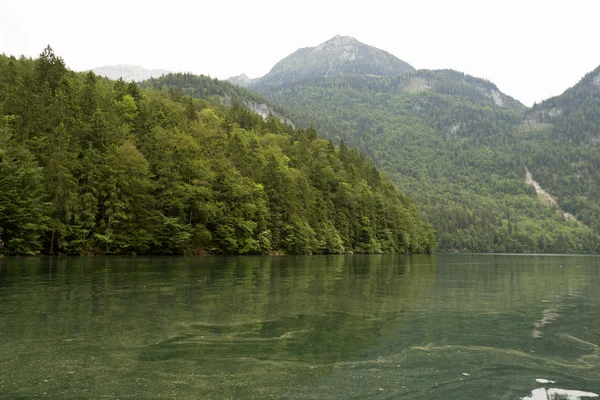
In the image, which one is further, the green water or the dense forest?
the dense forest

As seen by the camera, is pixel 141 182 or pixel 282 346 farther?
pixel 141 182

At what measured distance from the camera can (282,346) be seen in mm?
11453

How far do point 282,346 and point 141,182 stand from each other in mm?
56751

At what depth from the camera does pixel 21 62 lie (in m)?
81.9

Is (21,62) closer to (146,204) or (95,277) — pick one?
(146,204)

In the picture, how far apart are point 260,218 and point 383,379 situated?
73898 millimetres

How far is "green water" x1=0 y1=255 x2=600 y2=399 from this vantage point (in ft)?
27.3

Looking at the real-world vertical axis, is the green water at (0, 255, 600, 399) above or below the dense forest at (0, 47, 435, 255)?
below

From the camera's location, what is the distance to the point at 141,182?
Result: 2510 inches

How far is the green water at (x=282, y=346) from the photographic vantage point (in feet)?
27.3

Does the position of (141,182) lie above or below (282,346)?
above

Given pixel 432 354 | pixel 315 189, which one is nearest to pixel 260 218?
pixel 315 189

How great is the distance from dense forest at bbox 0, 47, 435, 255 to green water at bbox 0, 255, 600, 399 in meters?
35.4

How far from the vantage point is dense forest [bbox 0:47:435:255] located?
52.9 metres
